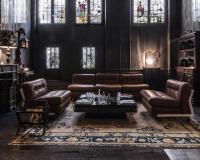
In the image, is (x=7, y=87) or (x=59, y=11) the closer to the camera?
(x=7, y=87)

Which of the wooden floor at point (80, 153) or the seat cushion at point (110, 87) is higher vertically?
the seat cushion at point (110, 87)

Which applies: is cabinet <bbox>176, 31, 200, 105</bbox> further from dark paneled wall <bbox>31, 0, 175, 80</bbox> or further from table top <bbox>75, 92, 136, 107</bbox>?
table top <bbox>75, 92, 136, 107</bbox>

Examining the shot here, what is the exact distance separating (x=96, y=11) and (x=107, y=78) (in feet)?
9.75

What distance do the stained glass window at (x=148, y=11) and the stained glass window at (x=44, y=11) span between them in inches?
131

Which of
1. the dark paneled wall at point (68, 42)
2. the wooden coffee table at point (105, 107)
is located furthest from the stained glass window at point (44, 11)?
the wooden coffee table at point (105, 107)

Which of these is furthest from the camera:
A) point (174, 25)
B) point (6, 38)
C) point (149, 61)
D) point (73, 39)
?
point (73, 39)

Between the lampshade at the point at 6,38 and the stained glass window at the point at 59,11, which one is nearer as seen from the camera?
the lampshade at the point at 6,38

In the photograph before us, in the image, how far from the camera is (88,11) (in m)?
12.9

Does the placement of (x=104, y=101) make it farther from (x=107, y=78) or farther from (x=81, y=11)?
(x=81, y=11)

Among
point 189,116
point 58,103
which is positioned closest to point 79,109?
point 58,103

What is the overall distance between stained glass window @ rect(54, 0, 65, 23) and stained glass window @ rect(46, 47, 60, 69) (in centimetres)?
114

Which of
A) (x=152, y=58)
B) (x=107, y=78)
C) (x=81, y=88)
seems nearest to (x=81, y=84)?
(x=81, y=88)

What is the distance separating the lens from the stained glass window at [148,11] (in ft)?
41.7

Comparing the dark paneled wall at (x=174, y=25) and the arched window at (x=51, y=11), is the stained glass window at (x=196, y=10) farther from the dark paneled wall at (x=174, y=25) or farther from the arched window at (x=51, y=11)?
the arched window at (x=51, y=11)
